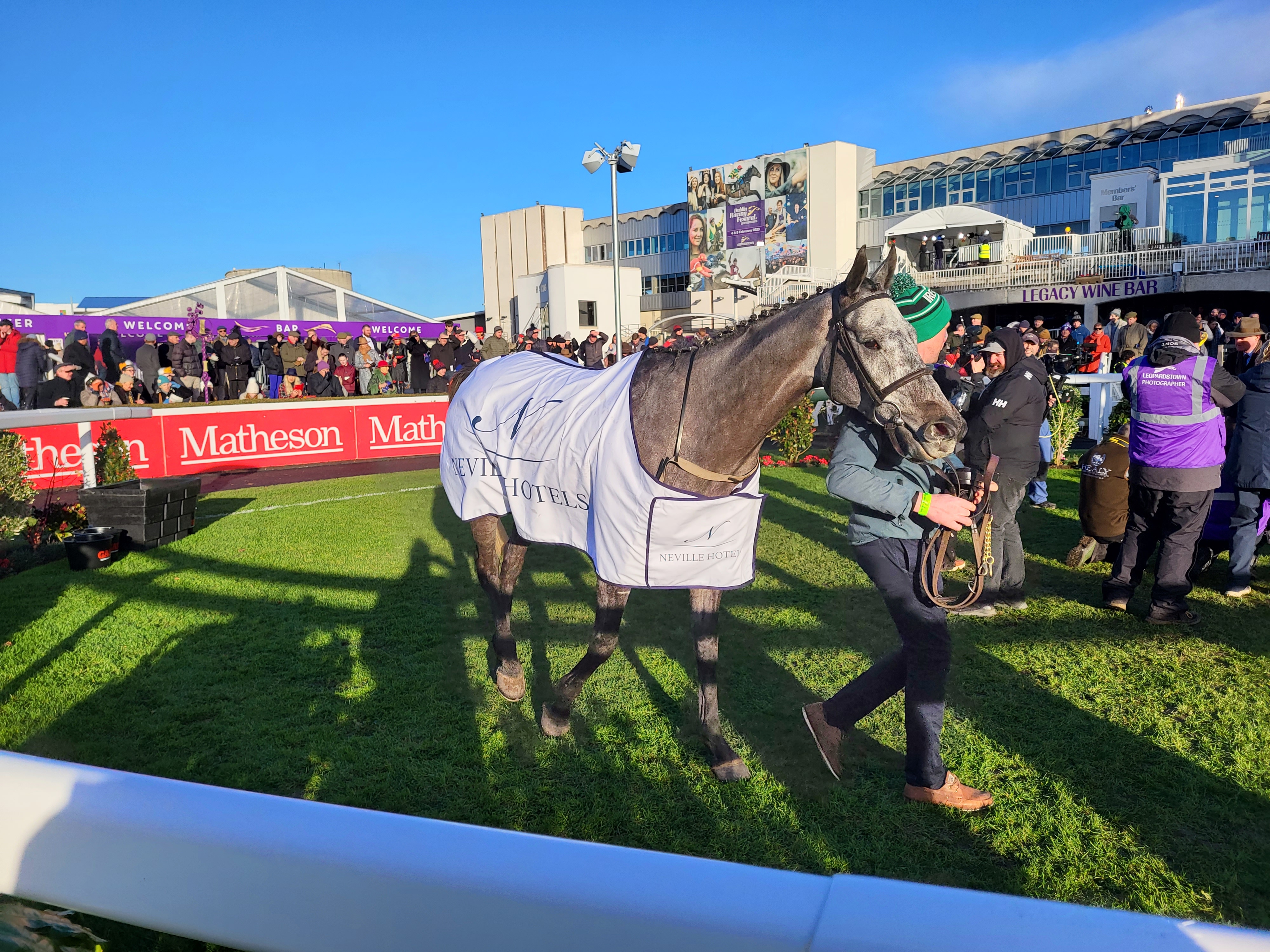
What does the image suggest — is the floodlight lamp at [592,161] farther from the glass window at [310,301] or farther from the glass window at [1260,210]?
the glass window at [1260,210]

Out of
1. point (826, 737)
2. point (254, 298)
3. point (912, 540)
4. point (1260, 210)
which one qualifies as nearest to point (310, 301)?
point (254, 298)

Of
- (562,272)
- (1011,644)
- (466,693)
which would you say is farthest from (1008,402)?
(562,272)

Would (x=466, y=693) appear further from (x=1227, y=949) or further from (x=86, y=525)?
(x=86, y=525)

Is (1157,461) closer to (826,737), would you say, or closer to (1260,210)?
(826,737)

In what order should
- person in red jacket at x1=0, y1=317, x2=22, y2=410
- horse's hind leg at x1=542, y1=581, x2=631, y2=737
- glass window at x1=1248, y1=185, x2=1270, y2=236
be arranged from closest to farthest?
horse's hind leg at x1=542, y1=581, x2=631, y2=737 < person in red jacket at x1=0, y1=317, x2=22, y2=410 < glass window at x1=1248, y1=185, x2=1270, y2=236

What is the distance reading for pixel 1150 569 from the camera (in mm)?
6867

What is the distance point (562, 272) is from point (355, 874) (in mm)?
42391

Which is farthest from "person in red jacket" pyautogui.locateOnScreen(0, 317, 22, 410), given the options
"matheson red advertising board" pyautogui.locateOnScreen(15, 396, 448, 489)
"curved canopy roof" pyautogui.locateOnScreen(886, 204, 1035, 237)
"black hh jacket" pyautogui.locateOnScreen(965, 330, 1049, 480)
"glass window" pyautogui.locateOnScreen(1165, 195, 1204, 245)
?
"glass window" pyautogui.locateOnScreen(1165, 195, 1204, 245)

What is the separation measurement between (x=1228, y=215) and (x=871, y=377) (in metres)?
36.4

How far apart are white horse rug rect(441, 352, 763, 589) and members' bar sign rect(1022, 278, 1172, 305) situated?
3150 centimetres

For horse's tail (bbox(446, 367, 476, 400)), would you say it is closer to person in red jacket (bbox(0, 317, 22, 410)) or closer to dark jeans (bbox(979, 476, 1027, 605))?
dark jeans (bbox(979, 476, 1027, 605))

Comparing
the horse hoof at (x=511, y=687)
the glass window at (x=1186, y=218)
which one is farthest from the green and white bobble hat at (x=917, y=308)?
the glass window at (x=1186, y=218)

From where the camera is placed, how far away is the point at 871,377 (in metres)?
3.23

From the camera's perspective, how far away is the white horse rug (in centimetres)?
381
